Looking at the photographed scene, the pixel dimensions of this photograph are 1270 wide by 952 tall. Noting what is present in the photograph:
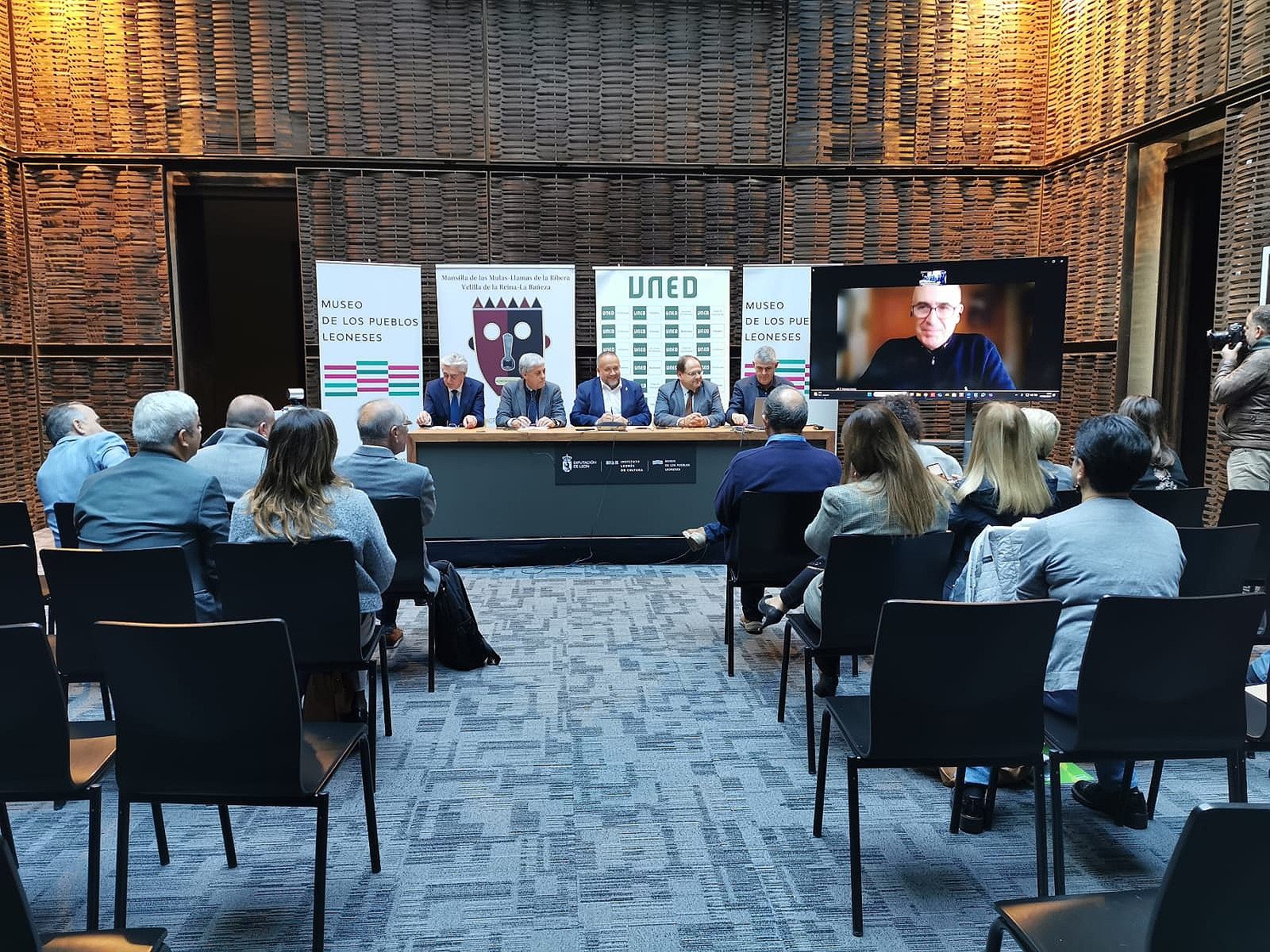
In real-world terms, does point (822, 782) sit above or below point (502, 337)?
below

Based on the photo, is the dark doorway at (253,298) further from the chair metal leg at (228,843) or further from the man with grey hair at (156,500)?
the chair metal leg at (228,843)

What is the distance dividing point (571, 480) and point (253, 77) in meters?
4.65

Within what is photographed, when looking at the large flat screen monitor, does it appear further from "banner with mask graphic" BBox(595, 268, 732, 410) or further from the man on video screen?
"banner with mask graphic" BBox(595, 268, 732, 410)

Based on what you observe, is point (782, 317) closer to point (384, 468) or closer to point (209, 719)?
point (384, 468)

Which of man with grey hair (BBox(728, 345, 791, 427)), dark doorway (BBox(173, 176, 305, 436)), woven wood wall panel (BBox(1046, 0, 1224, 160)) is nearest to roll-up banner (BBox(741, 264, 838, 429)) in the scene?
man with grey hair (BBox(728, 345, 791, 427))

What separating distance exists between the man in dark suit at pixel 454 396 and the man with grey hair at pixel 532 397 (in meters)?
0.29

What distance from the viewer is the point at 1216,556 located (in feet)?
9.78

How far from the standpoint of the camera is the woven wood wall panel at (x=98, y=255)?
7.23 m

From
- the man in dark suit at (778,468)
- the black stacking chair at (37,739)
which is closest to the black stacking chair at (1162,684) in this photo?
the man in dark suit at (778,468)

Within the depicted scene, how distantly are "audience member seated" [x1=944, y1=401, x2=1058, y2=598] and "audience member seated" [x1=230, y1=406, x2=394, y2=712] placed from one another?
1990mm

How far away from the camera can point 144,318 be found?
291 inches

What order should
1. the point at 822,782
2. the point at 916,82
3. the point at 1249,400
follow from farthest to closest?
the point at 916,82
the point at 1249,400
the point at 822,782

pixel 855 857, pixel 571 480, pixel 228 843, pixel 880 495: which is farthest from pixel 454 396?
pixel 855 857

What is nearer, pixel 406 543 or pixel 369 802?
pixel 369 802
